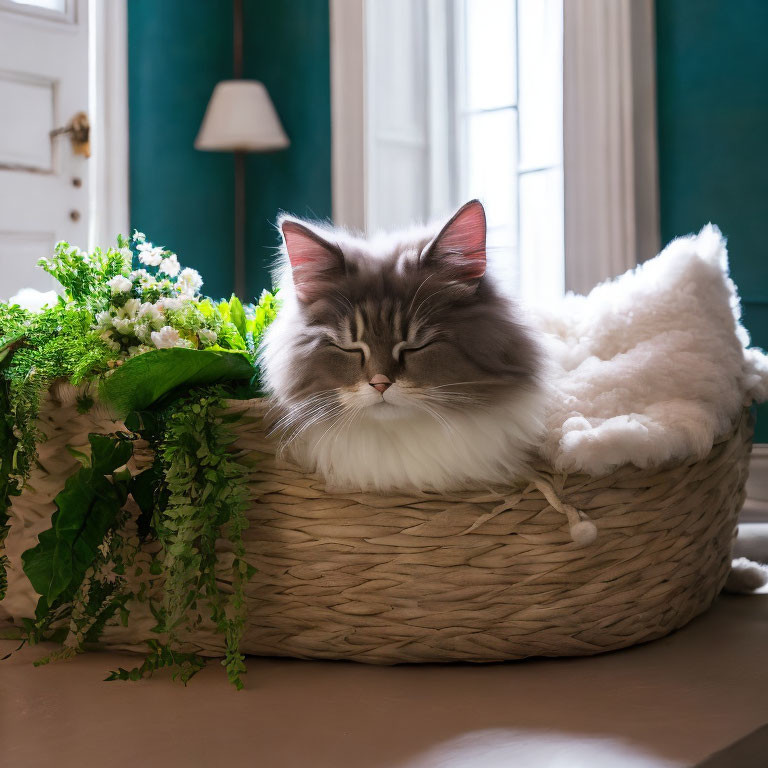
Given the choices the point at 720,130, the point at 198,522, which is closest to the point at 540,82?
the point at 720,130

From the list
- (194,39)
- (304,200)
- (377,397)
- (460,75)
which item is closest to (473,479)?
(377,397)

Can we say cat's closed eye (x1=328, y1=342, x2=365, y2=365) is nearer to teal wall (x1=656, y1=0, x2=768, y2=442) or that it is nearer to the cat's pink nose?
the cat's pink nose

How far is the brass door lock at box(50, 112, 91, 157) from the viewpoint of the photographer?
3533 millimetres

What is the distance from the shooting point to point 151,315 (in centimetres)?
106

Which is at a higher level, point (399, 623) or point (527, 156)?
point (527, 156)

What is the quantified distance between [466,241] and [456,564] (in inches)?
14.3

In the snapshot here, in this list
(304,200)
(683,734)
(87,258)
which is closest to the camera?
(683,734)

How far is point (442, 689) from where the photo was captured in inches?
35.8

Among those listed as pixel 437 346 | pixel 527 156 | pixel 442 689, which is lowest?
pixel 442 689

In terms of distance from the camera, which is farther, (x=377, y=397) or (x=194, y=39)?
(x=194, y=39)

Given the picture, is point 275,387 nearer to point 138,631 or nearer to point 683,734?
point 138,631

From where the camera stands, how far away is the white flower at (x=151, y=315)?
1.06 metres

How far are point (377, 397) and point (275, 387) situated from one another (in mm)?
139

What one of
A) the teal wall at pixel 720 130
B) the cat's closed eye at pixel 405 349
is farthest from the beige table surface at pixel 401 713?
the teal wall at pixel 720 130
